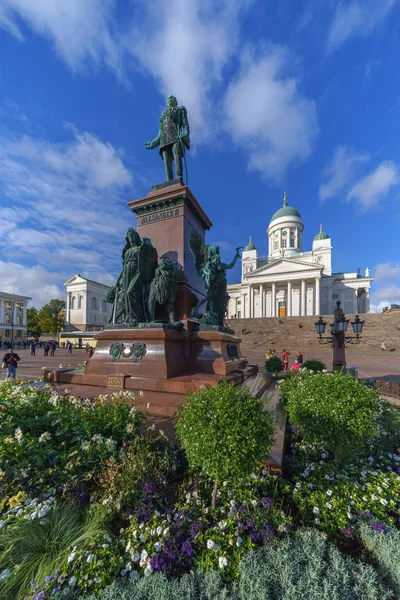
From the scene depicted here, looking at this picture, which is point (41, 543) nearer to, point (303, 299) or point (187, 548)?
point (187, 548)

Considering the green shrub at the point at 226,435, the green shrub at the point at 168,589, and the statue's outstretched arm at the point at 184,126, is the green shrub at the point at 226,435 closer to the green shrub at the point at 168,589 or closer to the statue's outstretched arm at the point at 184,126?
the green shrub at the point at 168,589

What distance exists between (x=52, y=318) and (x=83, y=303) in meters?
9.82

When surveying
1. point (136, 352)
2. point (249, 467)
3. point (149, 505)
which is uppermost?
point (136, 352)

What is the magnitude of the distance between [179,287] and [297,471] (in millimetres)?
4746

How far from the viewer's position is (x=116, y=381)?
17.6 feet

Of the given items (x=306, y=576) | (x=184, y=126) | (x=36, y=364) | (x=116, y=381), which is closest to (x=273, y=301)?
(x=36, y=364)

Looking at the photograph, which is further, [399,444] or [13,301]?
[13,301]

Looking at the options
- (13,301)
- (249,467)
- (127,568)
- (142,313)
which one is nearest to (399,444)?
(249,467)

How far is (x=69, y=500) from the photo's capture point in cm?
231

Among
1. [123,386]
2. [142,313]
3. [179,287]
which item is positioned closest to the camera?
[123,386]

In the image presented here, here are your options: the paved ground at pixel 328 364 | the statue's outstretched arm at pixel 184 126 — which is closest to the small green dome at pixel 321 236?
the paved ground at pixel 328 364

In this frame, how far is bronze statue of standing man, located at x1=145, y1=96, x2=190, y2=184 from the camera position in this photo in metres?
7.97

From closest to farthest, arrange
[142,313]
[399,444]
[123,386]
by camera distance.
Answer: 1. [399,444]
2. [123,386]
3. [142,313]

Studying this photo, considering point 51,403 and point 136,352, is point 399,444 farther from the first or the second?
point 51,403
